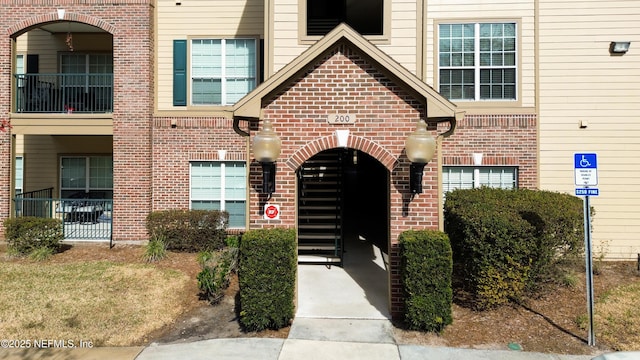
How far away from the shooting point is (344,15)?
1258 centimetres

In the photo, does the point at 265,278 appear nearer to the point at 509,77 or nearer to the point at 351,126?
the point at 351,126

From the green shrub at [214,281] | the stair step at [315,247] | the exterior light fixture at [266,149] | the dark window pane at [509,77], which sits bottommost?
the green shrub at [214,281]

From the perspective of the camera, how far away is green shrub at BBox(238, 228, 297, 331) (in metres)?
6.13

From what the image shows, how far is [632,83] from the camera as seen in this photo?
10.2m

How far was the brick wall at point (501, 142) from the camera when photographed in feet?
33.4

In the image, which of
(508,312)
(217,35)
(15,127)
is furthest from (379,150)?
(15,127)

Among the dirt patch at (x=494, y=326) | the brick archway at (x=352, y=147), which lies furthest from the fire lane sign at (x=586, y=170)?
the brick archway at (x=352, y=147)

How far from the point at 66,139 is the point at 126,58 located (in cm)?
448

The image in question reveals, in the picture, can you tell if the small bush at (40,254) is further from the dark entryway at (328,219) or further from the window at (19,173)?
the dark entryway at (328,219)

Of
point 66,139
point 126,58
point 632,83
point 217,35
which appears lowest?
point 66,139

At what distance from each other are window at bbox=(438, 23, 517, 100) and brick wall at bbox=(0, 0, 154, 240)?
8.68 metres

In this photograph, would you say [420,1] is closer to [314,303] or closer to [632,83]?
[632,83]

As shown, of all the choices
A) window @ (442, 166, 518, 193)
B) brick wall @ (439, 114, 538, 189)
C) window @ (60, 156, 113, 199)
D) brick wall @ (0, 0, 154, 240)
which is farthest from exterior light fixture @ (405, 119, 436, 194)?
window @ (60, 156, 113, 199)

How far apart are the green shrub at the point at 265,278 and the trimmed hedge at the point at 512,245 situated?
10.8 ft
